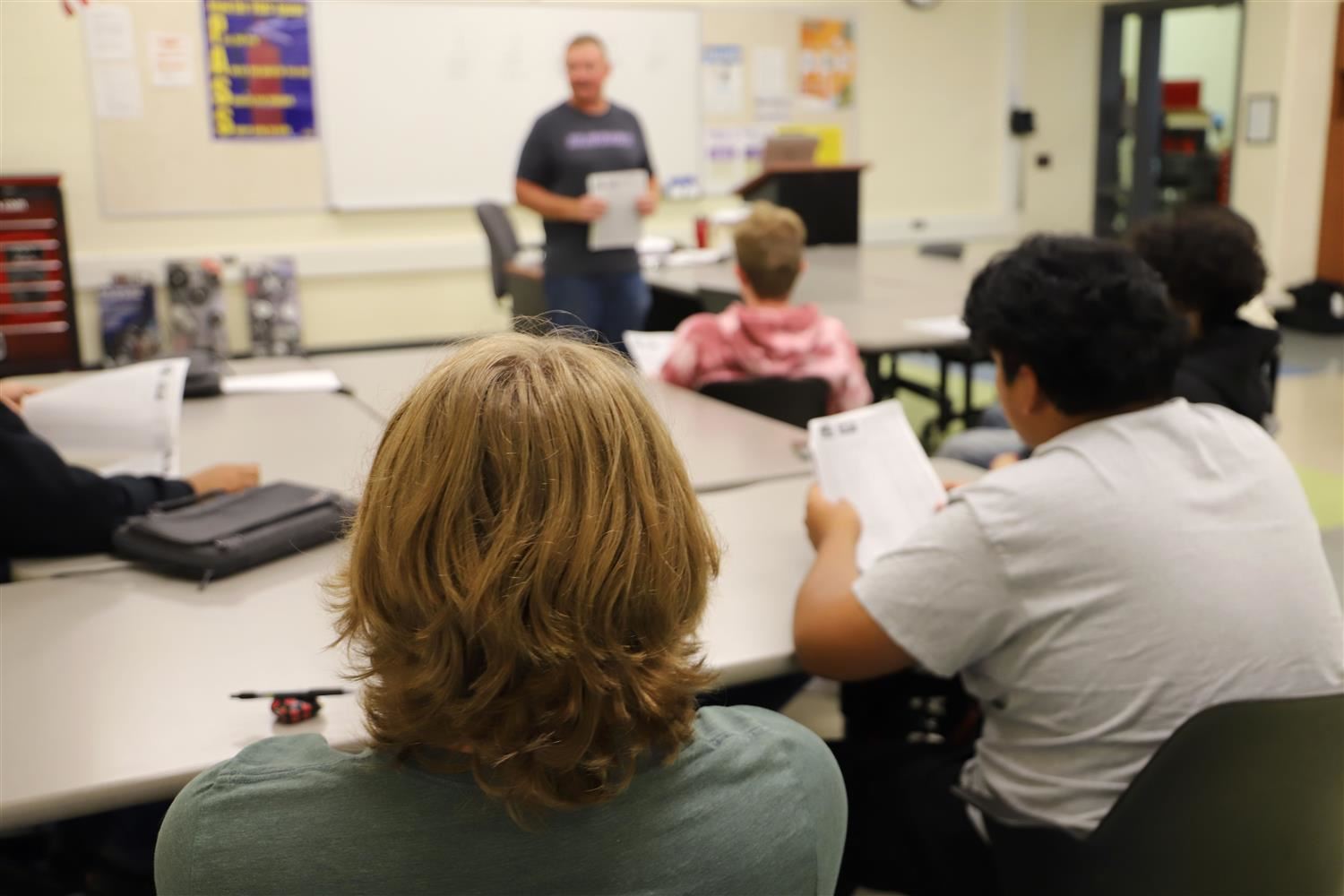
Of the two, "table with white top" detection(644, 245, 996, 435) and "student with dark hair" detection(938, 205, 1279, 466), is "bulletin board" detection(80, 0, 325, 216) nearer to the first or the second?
"table with white top" detection(644, 245, 996, 435)

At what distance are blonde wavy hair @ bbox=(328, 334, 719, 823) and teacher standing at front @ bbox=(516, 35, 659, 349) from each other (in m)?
3.50

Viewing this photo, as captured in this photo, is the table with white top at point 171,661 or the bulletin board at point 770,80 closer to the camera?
the table with white top at point 171,661

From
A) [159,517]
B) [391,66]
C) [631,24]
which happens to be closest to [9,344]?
[391,66]

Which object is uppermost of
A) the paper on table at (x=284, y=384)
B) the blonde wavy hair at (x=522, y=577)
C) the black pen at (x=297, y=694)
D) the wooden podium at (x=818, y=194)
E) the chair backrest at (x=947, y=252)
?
the wooden podium at (x=818, y=194)

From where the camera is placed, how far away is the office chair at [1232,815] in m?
1.08

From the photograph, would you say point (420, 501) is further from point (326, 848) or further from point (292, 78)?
point (292, 78)

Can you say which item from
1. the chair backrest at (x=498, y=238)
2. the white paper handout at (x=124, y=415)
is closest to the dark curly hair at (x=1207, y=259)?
the white paper handout at (x=124, y=415)

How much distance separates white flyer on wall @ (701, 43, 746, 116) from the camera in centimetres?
682

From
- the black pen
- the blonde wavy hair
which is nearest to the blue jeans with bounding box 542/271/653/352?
the black pen

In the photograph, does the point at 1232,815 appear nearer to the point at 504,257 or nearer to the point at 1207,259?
the point at 1207,259

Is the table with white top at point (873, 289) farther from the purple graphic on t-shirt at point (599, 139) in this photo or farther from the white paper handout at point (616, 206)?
the purple graphic on t-shirt at point (599, 139)

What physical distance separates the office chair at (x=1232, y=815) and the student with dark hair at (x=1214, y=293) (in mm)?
1056

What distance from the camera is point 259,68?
5.91 meters

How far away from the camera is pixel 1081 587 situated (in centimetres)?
122
